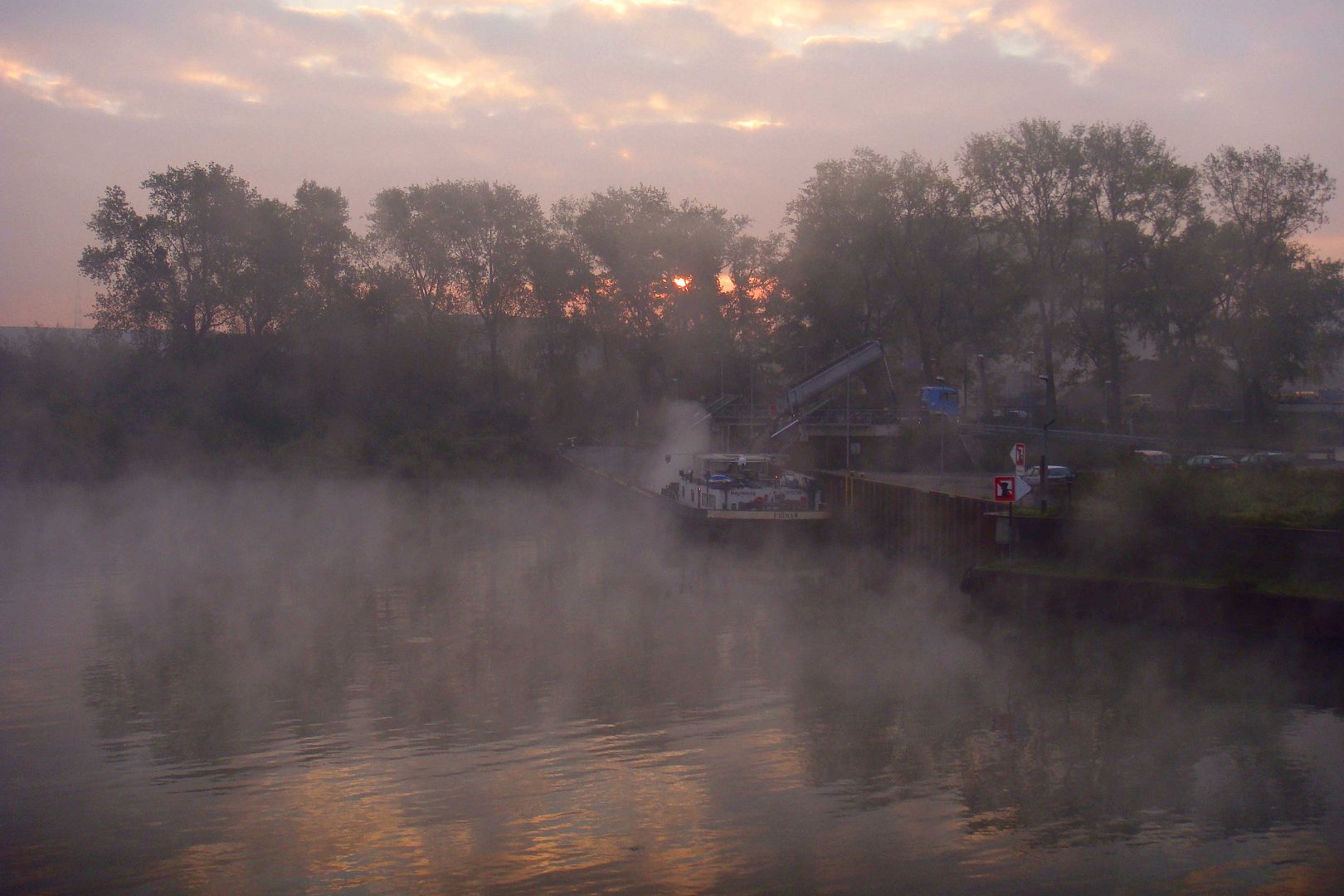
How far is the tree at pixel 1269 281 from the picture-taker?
44.0 meters

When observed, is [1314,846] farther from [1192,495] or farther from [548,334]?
[548,334]

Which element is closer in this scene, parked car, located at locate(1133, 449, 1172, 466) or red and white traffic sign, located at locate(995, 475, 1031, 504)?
red and white traffic sign, located at locate(995, 475, 1031, 504)

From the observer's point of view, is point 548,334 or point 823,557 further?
point 548,334

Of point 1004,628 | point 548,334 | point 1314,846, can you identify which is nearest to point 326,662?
point 1004,628

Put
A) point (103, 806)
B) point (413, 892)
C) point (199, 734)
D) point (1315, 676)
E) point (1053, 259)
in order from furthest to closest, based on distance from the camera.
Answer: point (1053, 259), point (1315, 676), point (199, 734), point (103, 806), point (413, 892)

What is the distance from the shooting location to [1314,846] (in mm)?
7926

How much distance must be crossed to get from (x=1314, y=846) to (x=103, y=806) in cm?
924

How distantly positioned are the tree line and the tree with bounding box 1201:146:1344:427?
0.10m

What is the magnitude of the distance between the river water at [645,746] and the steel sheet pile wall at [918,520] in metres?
0.95

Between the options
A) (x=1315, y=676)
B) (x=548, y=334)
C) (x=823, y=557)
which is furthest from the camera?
(x=548, y=334)

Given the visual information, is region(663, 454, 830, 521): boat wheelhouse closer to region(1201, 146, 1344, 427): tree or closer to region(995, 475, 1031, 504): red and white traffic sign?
region(995, 475, 1031, 504): red and white traffic sign

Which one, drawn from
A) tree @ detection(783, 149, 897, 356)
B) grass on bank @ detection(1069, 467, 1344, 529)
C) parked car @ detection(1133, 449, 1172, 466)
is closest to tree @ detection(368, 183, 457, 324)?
tree @ detection(783, 149, 897, 356)

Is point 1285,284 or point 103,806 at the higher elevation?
point 1285,284

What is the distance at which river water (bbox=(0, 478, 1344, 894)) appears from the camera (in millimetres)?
7473
